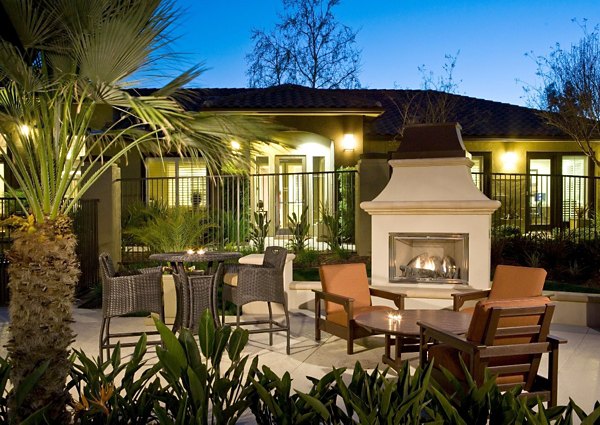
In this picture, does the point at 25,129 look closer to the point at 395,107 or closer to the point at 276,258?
the point at 276,258

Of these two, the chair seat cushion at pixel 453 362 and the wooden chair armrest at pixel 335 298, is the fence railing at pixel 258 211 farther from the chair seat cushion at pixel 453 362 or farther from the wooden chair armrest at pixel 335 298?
the chair seat cushion at pixel 453 362

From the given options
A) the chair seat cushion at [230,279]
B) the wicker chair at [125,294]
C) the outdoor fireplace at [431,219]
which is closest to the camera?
the wicker chair at [125,294]

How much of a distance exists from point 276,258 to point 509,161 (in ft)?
39.5

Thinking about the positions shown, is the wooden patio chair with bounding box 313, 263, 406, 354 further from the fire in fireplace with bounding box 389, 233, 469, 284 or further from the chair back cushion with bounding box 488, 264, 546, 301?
the fire in fireplace with bounding box 389, 233, 469, 284

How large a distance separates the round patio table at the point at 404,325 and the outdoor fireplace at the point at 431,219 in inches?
69.6

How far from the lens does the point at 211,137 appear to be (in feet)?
15.2

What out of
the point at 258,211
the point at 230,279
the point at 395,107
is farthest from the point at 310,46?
the point at 230,279

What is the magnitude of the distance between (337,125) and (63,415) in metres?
12.3

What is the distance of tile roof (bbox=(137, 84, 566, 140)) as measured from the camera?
14.8 m

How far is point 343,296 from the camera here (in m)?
7.07

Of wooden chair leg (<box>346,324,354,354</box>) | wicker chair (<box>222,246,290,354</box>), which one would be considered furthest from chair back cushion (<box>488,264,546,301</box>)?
wicker chair (<box>222,246,290,354</box>)

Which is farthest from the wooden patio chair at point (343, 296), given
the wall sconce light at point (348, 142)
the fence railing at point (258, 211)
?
the wall sconce light at point (348, 142)

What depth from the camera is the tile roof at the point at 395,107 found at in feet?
48.6

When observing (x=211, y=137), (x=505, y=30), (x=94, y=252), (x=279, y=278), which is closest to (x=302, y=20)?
(x=505, y=30)
